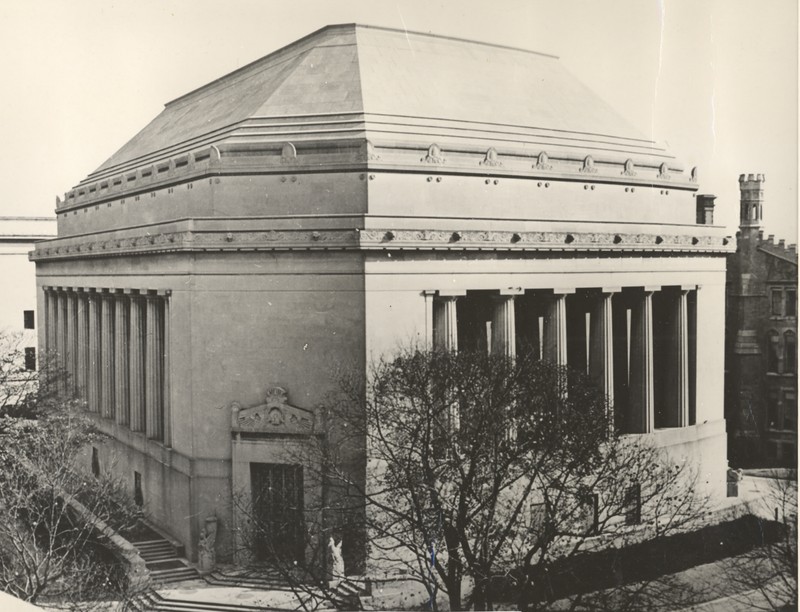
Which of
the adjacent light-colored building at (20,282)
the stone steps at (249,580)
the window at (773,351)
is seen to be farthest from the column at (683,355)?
the adjacent light-colored building at (20,282)

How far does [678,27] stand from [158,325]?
20.5 meters

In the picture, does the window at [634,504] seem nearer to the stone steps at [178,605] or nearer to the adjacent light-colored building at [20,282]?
the stone steps at [178,605]

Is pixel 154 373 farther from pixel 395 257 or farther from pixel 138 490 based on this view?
pixel 395 257

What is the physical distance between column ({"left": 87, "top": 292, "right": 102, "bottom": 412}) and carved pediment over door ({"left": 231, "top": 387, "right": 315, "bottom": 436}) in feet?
41.3

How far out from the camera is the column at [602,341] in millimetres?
26656

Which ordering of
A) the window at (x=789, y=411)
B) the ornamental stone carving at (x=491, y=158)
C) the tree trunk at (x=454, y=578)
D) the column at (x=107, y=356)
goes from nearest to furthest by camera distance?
the window at (x=789, y=411) < the tree trunk at (x=454, y=578) < the ornamental stone carving at (x=491, y=158) < the column at (x=107, y=356)

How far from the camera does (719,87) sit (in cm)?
1767

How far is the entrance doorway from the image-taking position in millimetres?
24375

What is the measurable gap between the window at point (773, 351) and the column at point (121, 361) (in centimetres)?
2380

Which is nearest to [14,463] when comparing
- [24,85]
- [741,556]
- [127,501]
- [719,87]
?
[127,501]

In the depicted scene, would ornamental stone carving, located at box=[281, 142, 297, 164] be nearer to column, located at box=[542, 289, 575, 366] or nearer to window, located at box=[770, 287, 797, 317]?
column, located at box=[542, 289, 575, 366]

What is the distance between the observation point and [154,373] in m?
31.1

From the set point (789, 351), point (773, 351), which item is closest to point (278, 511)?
point (773, 351)

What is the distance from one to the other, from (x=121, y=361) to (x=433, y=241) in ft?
52.2
